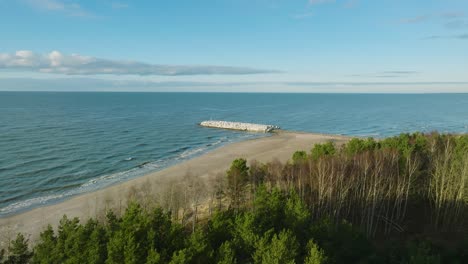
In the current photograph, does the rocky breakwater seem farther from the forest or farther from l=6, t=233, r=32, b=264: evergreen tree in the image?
l=6, t=233, r=32, b=264: evergreen tree

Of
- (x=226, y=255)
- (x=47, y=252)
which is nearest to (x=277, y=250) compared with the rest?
(x=226, y=255)

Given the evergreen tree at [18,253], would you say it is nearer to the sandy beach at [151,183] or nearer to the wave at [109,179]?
the sandy beach at [151,183]

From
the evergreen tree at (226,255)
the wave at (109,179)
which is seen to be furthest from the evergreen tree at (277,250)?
the wave at (109,179)

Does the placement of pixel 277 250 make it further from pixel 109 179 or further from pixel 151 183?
pixel 109 179

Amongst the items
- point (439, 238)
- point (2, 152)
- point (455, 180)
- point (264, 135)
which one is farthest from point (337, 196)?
point (264, 135)

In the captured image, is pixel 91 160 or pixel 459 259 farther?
pixel 91 160

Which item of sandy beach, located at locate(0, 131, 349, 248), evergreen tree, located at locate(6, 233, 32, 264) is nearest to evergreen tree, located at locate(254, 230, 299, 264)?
evergreen tree, located at locate(6, 233, 32, 264)

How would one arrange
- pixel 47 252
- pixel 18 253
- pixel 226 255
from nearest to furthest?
pixel 226 255 < pixel 47 252 < pixel 18 253

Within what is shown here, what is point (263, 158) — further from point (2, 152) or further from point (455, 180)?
point (2, 152)
